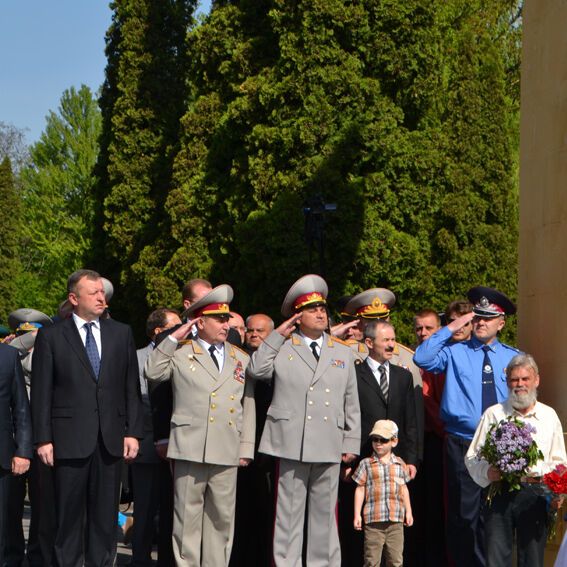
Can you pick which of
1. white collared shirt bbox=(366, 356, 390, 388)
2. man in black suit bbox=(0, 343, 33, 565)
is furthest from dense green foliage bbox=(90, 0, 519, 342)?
man in black suit bbox=(0, 343, 33, 565)

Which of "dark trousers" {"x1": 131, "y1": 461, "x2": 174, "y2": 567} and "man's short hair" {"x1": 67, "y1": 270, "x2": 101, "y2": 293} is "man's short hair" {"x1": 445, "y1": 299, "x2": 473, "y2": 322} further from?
"man's short hair" {"x1": 67, "y1": 270, "x2": 101, "y2": 293}

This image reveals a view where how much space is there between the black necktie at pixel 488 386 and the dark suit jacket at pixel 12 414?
10.9 feet

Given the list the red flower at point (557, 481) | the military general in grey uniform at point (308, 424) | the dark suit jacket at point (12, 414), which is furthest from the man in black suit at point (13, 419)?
the red flower at point (557, 481)

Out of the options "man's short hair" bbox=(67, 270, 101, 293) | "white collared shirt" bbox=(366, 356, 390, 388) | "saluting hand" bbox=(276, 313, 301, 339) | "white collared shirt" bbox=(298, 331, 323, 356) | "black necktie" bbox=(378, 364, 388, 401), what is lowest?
"black necktie" bbox=(378, 364, 388, 401)

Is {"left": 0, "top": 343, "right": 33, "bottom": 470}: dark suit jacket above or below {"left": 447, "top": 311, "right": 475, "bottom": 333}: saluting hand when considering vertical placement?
below

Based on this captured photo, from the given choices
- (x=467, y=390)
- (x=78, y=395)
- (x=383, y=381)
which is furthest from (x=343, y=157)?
(x=78, y=395)

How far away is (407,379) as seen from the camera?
9.21 meters

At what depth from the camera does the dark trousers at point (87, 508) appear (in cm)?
817

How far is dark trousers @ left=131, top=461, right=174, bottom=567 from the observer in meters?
8.92

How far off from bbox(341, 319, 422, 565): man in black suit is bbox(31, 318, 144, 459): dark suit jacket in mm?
1817

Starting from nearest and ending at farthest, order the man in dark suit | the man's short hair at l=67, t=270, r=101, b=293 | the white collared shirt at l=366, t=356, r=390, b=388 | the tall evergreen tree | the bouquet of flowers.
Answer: the bouquet of flowers, the man's short hair at l=67, t=270, r=101, b=293, the man in dark suit, the white collared shirt at l=366, t=356, r=390, b=388, the tall evergreen tree

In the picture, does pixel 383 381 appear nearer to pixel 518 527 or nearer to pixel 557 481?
pixel 518 527

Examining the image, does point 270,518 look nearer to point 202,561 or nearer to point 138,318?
point 202,561

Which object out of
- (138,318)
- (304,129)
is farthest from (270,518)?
(138,318)
